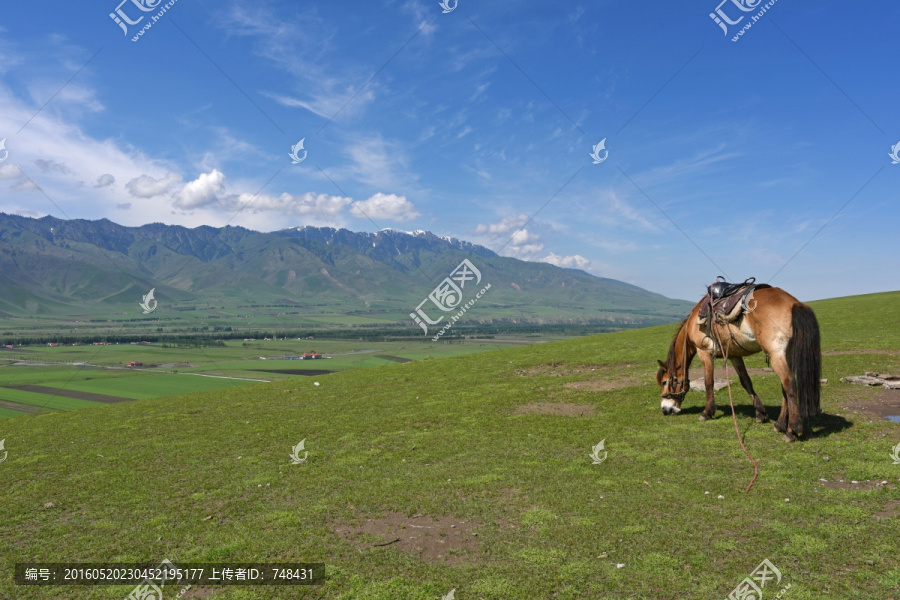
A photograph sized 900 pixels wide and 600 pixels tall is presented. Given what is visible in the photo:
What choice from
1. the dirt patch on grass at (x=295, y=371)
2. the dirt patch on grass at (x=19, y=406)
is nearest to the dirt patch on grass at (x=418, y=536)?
the dirt patch on grass at (x=19, y=406)

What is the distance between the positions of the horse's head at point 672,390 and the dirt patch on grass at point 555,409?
2.55 m

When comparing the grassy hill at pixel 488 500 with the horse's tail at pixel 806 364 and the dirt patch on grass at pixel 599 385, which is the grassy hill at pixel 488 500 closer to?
the horse's tail at pixel 806 364

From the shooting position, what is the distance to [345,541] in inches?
306

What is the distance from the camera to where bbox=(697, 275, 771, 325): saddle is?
11859mm

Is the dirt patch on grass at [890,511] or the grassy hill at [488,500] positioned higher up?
the dirt patch on grass at [890,511]

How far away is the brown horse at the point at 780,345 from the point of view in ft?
33.8

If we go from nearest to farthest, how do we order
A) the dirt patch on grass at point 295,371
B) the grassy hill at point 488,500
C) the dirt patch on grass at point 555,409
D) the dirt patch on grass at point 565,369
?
the grassy hill at point 488,500 → the dirt patch on grass at point 555,409 → the dirt patch on grass at point 565,369 → the dirt patch on grass at point 295,371

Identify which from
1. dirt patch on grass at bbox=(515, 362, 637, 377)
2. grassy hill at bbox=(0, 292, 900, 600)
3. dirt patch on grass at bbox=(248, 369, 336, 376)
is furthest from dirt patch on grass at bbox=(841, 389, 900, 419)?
dirt patch on grass at bbox=(248, 369, 336, 376)

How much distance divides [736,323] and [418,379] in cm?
1853

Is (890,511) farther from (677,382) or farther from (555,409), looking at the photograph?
(555,409)

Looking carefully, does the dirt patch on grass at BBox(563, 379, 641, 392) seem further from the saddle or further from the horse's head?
the saddle

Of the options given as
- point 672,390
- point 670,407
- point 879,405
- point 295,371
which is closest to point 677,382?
point 672,390

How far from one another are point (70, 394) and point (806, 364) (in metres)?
74.4

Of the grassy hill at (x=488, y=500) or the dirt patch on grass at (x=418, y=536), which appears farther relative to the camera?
the dirt patch on grass at (x=418, y=536)
